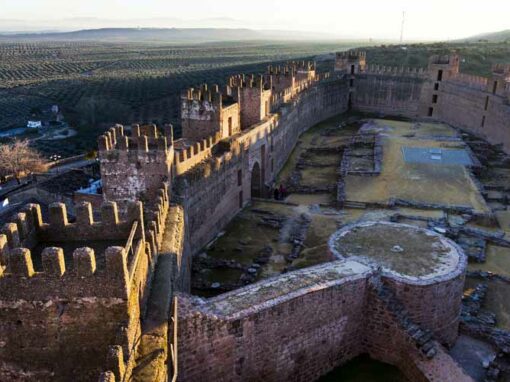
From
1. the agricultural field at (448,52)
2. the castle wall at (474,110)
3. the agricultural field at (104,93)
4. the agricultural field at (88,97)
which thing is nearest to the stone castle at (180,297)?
the castle wall at (474,110)

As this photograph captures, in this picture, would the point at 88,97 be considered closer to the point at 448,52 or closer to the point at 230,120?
the point at 448,52

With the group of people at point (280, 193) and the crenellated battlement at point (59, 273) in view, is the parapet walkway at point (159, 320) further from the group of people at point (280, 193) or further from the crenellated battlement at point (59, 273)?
the group of people at point (280, 193)

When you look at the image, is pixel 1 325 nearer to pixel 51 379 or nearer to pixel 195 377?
pixel 51 379

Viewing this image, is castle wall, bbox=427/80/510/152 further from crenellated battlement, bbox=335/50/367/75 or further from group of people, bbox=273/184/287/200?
group of people, bbox=273/184/287/200

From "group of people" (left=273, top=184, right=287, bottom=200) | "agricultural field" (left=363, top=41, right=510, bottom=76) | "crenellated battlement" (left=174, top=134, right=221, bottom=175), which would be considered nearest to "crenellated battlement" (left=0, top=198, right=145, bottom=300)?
"crenellated battlement" (left=174, top=134, right=221, bottom=175)

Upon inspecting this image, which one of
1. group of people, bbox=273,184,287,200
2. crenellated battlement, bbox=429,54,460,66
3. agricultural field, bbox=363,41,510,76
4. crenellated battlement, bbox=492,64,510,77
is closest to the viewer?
group of people, bbox=273,184,287,200
